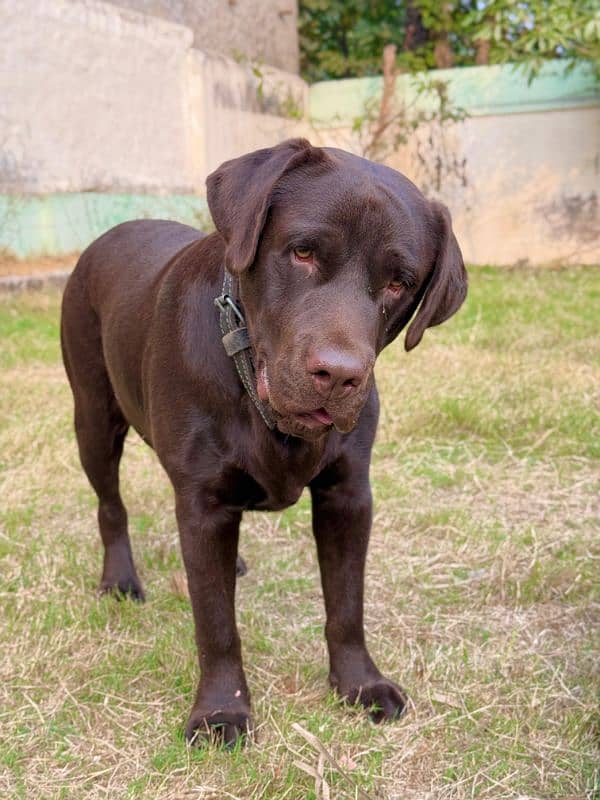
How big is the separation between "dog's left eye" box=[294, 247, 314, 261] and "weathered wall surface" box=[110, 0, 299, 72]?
7.28m

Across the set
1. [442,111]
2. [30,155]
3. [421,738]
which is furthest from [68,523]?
[442,111]

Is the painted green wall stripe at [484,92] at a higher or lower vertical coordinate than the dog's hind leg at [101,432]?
higher

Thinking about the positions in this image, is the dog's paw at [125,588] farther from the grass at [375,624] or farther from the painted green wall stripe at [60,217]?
the painted green wall stripe at [60,217]

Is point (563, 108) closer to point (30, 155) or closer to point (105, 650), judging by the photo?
point (30, 155)

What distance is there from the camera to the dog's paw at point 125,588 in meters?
2.87

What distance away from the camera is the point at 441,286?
1931 mm

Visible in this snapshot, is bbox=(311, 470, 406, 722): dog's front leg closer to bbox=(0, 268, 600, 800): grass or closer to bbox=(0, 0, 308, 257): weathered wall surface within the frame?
bbox=(0, 268, 600, 800): grass

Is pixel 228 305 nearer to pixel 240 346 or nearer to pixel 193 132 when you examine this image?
pixel 240 346

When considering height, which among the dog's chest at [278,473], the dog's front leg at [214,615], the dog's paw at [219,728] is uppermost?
the dog's chest at [278,473]

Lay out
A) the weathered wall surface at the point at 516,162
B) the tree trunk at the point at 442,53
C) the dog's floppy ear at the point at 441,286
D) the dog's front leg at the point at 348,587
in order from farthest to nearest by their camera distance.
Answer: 1. the tree trunk at the point at 442,53
2. the weathered wall surface at the point at 516,162
3. the dog's front leg at the point at 348,587
4. the dog's floppy ear at the point at 441,286

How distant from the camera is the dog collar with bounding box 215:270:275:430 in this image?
1958 millimetres

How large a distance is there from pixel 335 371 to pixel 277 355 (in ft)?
0.59

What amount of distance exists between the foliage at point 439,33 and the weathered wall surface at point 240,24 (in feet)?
6.31

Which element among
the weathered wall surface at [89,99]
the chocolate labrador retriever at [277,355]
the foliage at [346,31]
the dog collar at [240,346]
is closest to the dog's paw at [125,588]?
the chocolate labrador retriever at [277,355]
